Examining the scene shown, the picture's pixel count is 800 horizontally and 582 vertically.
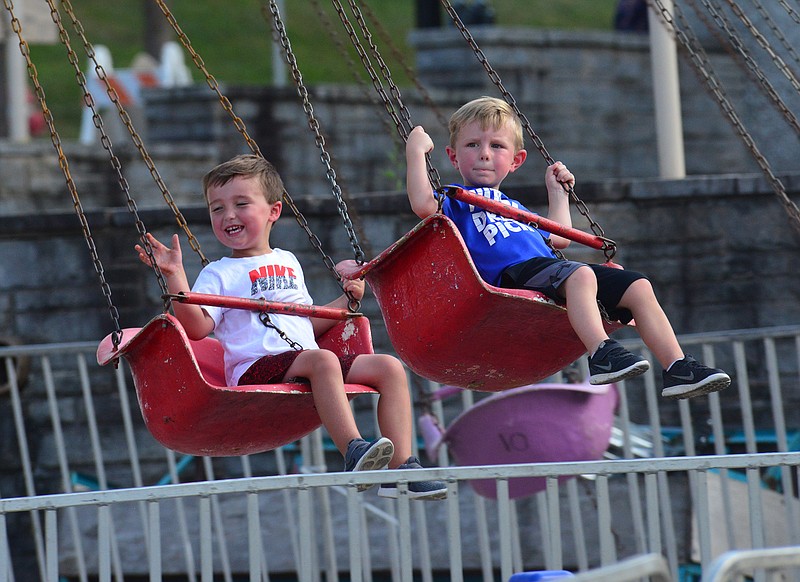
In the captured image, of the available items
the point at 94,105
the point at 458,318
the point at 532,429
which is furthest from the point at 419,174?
the point at 532,429

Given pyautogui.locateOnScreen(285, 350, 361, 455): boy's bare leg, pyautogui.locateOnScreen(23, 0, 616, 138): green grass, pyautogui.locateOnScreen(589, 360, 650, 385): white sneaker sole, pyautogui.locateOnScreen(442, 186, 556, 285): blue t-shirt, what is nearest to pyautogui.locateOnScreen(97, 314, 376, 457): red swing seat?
pyautogui.locateOnScreen(285, 350, 361, 455): boy's bare leg

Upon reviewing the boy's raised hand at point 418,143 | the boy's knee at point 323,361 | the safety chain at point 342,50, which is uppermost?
the safety chain at point 342,50

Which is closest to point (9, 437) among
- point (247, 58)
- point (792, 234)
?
point (792, 234)

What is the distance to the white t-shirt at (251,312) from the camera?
4465mm

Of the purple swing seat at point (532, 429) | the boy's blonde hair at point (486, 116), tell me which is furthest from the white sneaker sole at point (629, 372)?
the purple swing seat at point (532, 429)

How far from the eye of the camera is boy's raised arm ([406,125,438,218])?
14.0 feet

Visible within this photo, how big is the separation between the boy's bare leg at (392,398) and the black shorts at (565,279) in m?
0.47

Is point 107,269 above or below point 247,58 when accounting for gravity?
below

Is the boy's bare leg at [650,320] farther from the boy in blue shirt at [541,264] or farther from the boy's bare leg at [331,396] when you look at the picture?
the boy's bare leg at [331,396]

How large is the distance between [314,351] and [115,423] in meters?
2.96

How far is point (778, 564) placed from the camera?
9.75 feet

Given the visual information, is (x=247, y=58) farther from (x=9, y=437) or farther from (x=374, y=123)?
(x=9, y=437)

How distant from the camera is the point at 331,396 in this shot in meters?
4.24

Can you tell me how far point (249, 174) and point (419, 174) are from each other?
23.2 inches
